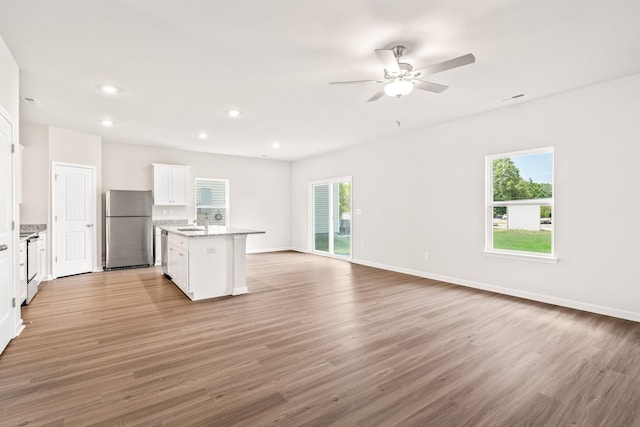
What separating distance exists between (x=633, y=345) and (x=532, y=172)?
7.70ft

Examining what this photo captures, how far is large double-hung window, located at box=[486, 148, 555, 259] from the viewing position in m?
4.27

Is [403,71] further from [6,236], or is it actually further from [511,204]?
[6,236]

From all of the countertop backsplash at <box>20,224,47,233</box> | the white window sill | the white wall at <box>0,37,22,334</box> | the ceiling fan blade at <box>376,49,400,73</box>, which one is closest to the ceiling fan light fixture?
the ceiling fan blade at <box>376,49,400,73</box>

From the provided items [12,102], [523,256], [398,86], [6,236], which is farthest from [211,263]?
[523,256]

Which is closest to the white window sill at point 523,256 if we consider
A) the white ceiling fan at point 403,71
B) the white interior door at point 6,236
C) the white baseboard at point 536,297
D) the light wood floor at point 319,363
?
the white baseboard at point 536,297

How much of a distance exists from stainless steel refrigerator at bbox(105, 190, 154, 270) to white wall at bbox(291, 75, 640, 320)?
4.56 m

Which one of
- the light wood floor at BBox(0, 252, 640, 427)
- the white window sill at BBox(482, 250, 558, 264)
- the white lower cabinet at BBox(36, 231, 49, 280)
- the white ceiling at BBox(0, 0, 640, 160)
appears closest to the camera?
the light wood floor at BBox(0, 252, 640, 427)

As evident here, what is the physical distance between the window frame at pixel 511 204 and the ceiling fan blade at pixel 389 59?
2.71 meters

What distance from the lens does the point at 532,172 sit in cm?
443

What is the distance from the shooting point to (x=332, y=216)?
324 inches

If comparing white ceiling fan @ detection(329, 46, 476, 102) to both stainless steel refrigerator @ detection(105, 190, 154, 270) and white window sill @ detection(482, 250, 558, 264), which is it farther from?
stainless steel refrigerator @ detection(105, 190, 154, 270)

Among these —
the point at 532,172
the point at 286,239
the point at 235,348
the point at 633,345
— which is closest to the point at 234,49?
the point at 235,348

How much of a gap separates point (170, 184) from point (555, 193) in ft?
23.4

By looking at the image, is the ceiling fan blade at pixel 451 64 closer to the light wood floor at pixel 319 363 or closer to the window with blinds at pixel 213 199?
the light wood floor at pixel 319 363
